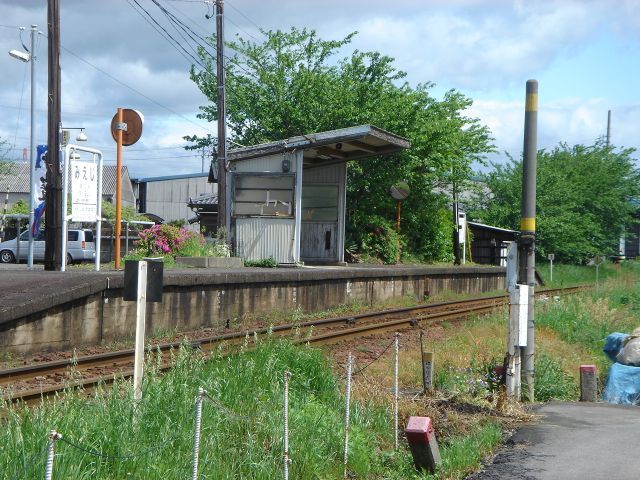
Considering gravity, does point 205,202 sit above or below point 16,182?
below

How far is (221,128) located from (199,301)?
1024 cm

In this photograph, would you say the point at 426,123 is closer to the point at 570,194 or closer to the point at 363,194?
the point at 363,194

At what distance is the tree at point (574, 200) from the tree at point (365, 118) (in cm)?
1278

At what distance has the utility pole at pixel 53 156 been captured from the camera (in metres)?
17.6

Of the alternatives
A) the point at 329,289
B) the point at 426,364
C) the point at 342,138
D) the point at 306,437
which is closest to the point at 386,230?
the point at 342,138

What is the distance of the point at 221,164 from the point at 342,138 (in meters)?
3.51

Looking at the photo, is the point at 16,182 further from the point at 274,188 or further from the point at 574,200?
the point at 274,188

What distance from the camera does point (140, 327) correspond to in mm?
7109

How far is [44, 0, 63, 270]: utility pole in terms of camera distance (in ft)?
57.6

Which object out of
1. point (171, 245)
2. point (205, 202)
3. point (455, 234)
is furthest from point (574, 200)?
point (171, 245)

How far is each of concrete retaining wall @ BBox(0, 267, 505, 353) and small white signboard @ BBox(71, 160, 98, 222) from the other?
2.29m

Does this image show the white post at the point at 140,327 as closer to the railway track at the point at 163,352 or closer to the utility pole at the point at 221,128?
the railway track at the point at 163,352

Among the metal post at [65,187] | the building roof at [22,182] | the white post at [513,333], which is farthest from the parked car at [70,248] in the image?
the building roof at [22,182]

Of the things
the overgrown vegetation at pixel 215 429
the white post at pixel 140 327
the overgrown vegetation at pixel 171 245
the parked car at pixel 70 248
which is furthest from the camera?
the parked car at pixel 70 248
